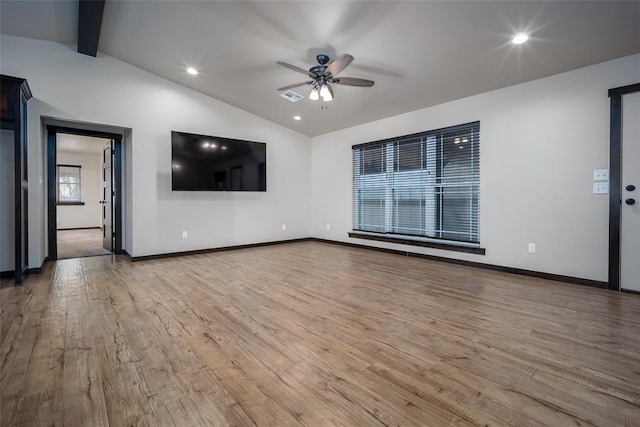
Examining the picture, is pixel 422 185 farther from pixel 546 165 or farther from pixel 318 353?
pixel 318 353

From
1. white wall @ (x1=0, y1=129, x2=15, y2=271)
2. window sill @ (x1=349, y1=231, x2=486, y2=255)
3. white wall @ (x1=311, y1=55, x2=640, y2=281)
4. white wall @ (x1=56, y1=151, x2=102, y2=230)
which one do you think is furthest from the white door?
white wall @ (x1=56, y1=151, x2=102, y2=230)

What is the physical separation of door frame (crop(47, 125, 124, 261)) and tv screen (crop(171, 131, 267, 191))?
131 cm

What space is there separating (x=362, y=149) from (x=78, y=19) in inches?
178

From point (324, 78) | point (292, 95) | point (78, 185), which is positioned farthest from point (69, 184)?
point (324, 78)

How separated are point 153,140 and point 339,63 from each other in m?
3.41

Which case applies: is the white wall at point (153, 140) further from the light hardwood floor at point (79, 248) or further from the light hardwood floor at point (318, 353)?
the light hardwood floor at point (318, 353)

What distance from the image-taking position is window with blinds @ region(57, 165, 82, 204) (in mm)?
9188

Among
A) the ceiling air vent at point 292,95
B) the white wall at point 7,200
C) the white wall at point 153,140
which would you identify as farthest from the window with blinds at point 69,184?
the ceiling air vent at point 292,95

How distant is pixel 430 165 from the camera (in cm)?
477

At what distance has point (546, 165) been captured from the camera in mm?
3602

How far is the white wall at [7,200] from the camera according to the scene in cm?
358

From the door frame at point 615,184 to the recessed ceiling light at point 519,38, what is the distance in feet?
3.92

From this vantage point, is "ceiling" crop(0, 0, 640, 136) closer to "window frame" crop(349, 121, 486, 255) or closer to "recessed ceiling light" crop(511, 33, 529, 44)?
"recessed ceiling light" crop(511, 33, 529, 44)

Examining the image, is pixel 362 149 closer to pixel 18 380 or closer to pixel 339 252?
pixel 339 252
